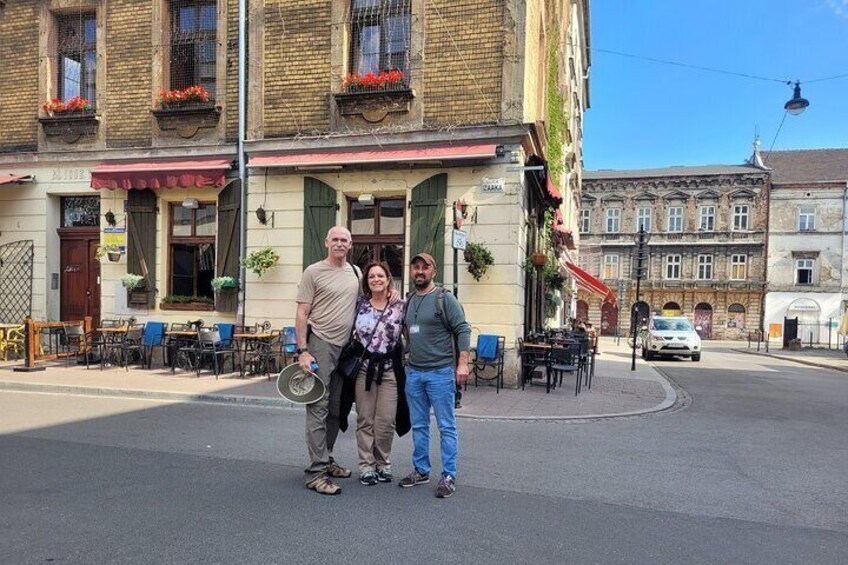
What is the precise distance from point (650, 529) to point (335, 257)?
9.94 ft

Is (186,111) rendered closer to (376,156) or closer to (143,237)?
(143,237)

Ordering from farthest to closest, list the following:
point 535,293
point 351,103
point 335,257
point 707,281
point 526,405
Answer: point 707,281 < point 535,293 < point 351,103 < point 526,405 < point 335,257

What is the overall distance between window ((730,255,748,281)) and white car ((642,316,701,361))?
2621 centimetres

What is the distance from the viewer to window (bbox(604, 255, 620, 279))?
4731cm

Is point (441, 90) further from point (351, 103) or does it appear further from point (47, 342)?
point (47, 342)

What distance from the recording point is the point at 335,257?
15.2 ft

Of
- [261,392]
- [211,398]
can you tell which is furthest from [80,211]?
[261,392]

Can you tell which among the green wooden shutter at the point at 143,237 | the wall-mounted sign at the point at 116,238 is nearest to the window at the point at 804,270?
the green wooden shutter at the point at 143,237

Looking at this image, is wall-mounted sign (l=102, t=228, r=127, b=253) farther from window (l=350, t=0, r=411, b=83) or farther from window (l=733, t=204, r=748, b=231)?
window (l=733, t=204, r=748, b=231)

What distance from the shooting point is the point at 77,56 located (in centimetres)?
1240

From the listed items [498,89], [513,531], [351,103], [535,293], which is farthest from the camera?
[535,293]

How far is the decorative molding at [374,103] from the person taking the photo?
34.0 feet

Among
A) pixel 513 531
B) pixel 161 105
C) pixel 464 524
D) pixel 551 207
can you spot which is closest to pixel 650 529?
pixel 513 531

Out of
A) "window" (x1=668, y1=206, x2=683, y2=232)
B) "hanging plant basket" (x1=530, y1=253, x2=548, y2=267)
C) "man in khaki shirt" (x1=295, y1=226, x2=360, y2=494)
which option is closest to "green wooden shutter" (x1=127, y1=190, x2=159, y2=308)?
"hanging plant basket" (x1=530, y1=253, x2=548, y2=267)
